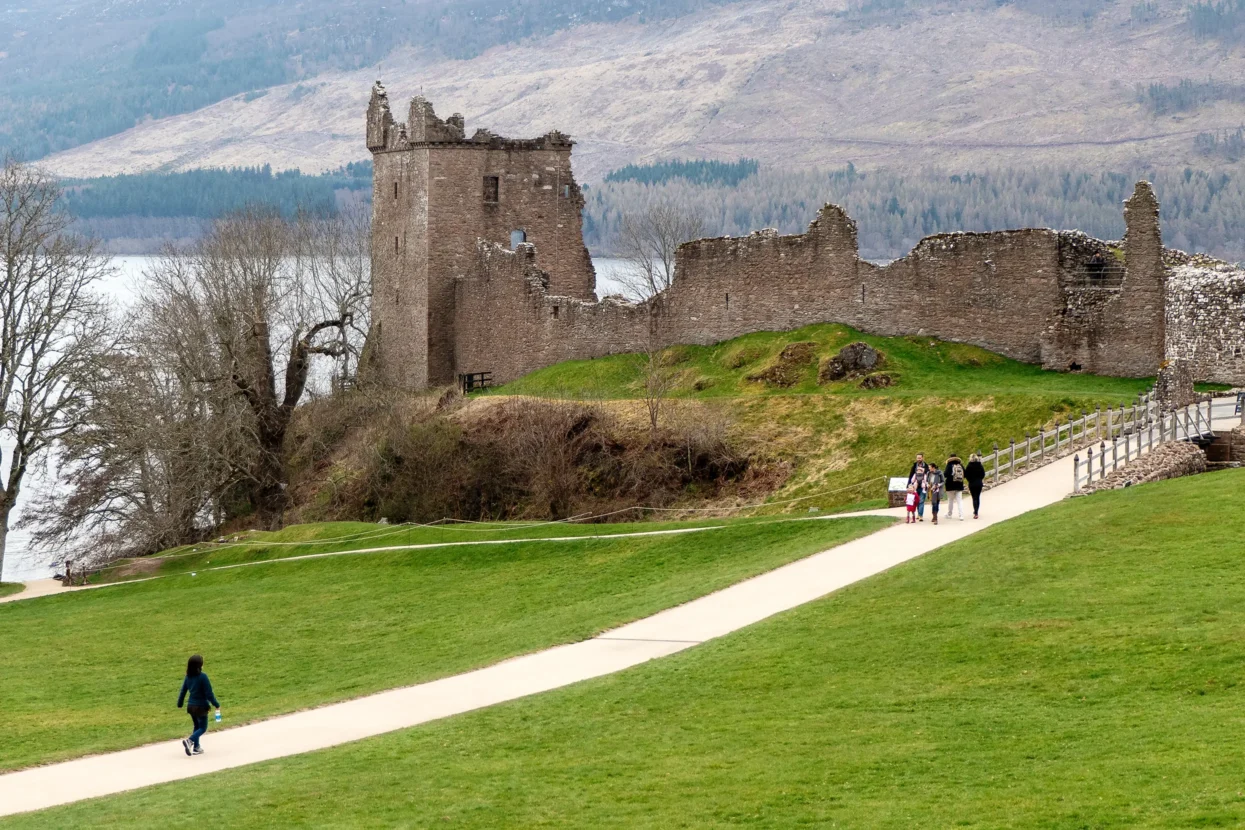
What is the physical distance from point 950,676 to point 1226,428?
737 inches

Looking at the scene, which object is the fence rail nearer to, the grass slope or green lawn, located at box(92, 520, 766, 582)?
the grass slope

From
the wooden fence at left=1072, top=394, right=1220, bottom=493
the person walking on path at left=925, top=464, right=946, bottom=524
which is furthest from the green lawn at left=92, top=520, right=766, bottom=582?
the wooden fence at left=1072, top=394, right=1220, bottom=493

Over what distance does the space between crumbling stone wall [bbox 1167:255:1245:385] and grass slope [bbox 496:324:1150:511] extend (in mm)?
1919

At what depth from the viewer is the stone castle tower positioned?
225ft

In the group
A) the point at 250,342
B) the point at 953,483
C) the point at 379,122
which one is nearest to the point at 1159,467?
the point at 953,483

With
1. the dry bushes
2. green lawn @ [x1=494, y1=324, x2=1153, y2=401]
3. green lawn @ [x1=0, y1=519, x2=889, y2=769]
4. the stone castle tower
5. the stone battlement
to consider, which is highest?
the stone battlement

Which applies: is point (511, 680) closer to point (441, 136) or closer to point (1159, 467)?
point (1159, 467)

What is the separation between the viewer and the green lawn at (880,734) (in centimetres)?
1914

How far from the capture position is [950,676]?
24.3m

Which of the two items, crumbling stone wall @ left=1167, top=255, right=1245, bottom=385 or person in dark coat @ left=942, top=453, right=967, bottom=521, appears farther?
crumbling stone wall @ left=1167, top=255, right=1245, bottom=385

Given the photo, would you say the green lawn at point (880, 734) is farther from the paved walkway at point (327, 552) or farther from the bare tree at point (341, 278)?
the bare tree at point (341, 278)

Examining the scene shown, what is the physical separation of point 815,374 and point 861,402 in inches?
132

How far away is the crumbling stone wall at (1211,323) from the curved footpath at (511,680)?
34.1ft

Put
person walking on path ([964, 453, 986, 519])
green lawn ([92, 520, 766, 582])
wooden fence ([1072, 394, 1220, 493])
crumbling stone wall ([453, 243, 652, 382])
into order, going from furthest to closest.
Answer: crumbling stone wall ([453, 243, 652, 382]) → green lawn ([92, 520, 766, 582]) → wooden fence ([1072, 394, 1220, 493]) → person walking on path ([964, 453, 986, 519])
